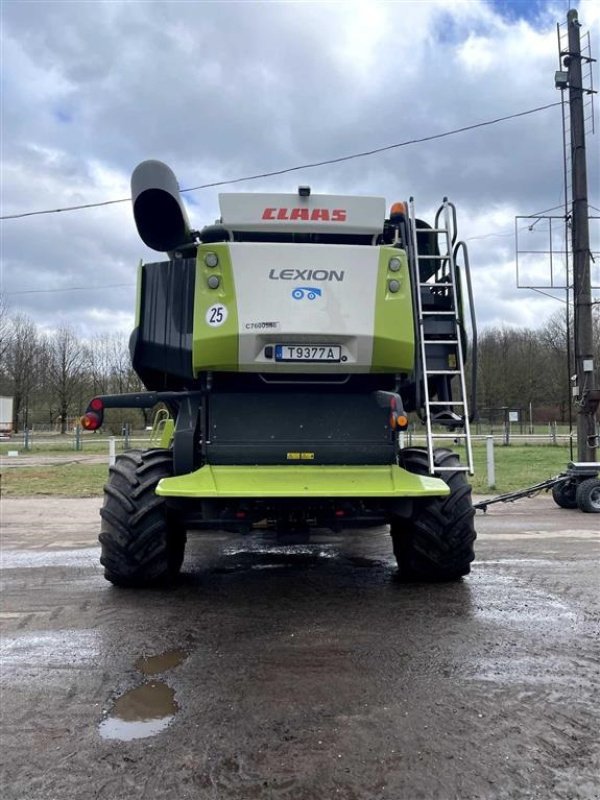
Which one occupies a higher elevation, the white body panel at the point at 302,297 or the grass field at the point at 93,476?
the white body panel at the point at 302,297

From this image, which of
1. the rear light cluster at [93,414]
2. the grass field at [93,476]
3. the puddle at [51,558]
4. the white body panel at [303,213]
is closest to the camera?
the white body panel at [303,213]

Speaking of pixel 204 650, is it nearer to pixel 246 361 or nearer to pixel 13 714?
pixel 13 714

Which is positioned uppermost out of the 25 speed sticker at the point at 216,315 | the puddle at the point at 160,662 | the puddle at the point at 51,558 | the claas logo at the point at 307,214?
the claas logo at the point at 307,214

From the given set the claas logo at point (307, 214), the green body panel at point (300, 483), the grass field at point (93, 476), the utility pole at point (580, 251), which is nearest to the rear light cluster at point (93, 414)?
the green body panel at point (300, 483)

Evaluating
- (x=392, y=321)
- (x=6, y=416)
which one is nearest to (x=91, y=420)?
(x=392, y=321)

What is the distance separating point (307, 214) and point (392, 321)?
1253mm

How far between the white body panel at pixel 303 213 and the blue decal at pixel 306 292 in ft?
2.53

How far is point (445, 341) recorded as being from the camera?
5.65 m

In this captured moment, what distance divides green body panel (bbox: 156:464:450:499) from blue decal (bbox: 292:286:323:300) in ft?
4.52

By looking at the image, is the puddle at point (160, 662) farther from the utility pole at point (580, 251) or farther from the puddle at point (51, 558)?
the utility pole at point (580, 251)

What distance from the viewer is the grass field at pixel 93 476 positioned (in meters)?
14.4

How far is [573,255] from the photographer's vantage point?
1386cm

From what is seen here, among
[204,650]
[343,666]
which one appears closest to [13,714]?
[204,650]

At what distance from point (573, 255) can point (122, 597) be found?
11882 millimetres
